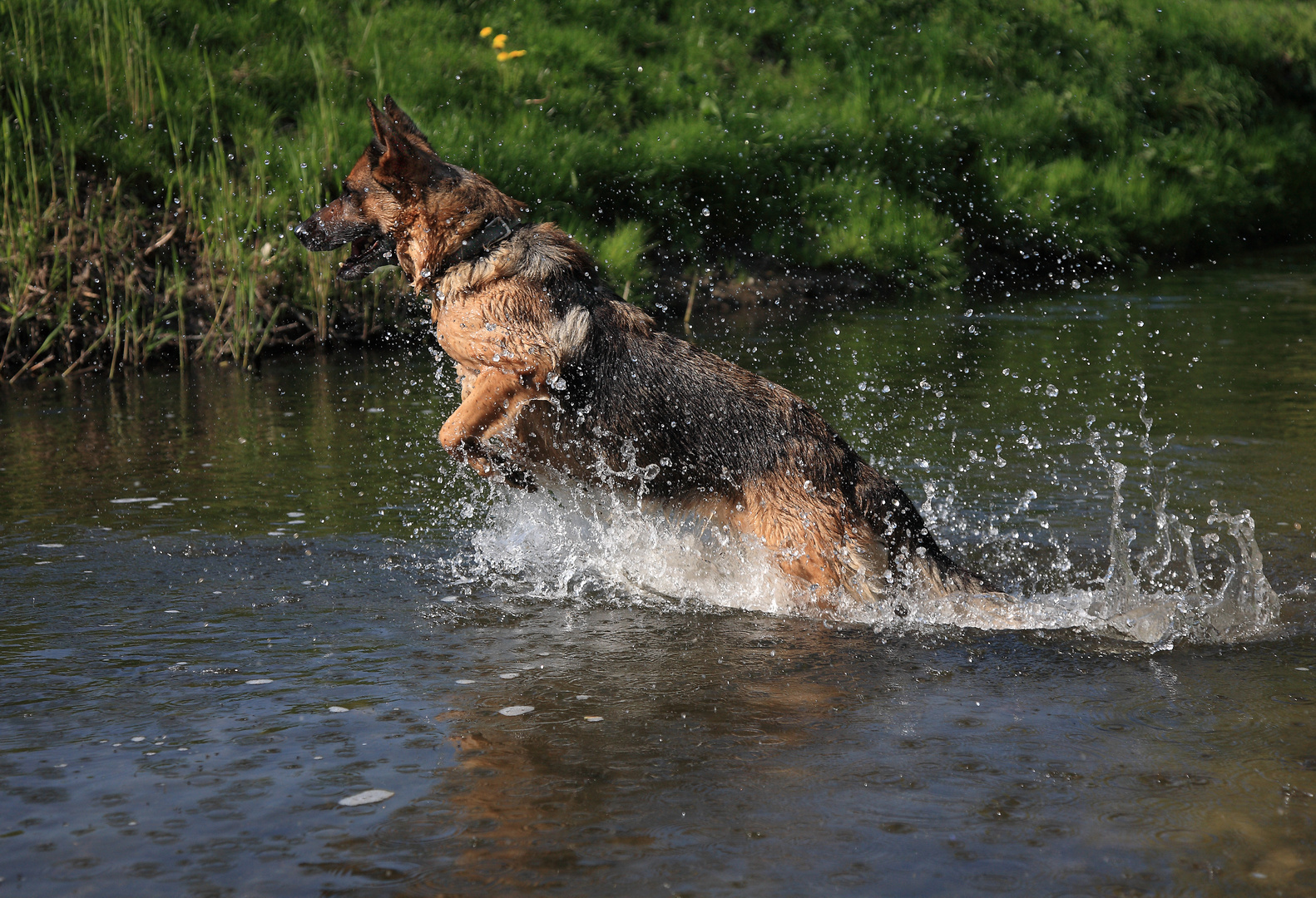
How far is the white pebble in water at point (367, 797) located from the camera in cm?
300

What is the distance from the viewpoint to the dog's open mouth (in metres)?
5.10

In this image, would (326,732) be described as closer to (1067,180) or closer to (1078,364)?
(1078,364)

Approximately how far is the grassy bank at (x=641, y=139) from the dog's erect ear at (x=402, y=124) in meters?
4.74

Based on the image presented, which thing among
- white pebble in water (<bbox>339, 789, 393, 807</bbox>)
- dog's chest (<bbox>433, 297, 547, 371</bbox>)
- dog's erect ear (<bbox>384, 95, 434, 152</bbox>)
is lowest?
white pebble in water (<bbox>339, 789, 393, 807</bbox>)

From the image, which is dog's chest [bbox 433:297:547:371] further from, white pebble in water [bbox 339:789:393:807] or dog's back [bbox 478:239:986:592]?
white pebble in water [bbox 339:789:393:807]

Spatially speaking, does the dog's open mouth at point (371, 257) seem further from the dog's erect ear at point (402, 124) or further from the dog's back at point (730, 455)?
the dog's back at point (730, 455)

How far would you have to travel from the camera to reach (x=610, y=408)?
470 centimetres

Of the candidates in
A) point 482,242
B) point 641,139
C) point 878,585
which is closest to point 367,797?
point 878,585

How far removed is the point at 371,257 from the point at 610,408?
1.20m

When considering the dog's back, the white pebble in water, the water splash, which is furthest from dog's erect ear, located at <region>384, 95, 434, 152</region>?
the white pebble in water

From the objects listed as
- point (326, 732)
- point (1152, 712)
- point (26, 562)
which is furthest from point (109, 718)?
point (1152, 712)

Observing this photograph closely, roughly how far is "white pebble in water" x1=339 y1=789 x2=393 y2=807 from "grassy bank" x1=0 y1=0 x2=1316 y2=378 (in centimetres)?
710

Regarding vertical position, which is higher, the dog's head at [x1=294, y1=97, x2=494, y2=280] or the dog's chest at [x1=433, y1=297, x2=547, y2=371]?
the dog's head at [x1=294, y1=97, x2=494, y2=280]

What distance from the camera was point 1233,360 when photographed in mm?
9383
